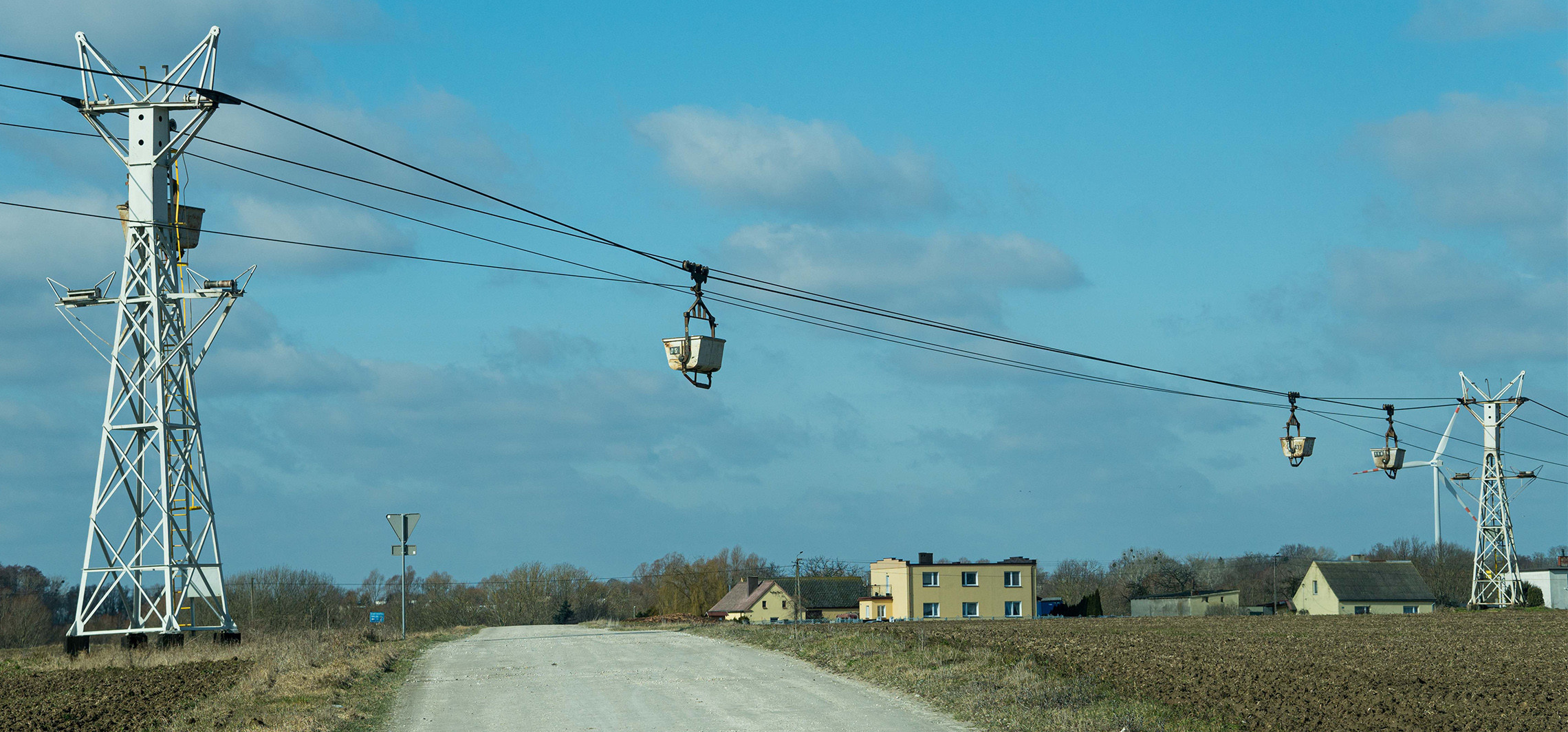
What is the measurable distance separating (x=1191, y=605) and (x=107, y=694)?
248 feet

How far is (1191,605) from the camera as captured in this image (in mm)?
82875

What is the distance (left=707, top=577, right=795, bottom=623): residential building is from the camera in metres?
89.4

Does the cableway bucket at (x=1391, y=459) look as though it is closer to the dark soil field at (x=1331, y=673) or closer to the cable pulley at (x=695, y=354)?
the dark soil field at (x=1331, y=673)

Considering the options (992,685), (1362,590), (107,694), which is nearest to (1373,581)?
→ (1362,590)

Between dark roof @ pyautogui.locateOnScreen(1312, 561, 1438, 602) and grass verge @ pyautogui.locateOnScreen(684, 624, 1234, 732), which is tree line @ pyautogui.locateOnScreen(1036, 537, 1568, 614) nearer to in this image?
dark roof @ pyautogui.locateOnScreen(1312, 561, 1438, 602)

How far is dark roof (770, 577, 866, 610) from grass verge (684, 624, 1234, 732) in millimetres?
67780

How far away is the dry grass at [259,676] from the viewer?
15.0 meters

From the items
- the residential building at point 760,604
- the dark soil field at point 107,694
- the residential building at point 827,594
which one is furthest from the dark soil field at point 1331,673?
the residential building at point 827,594

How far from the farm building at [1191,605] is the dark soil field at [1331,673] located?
1590 inches

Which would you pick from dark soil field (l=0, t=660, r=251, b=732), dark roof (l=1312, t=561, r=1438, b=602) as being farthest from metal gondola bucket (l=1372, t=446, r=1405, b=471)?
dark roof (l=1312, t=561, r=1438, b=602)

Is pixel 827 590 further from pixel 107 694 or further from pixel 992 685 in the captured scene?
pixel 992 685

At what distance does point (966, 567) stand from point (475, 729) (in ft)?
243

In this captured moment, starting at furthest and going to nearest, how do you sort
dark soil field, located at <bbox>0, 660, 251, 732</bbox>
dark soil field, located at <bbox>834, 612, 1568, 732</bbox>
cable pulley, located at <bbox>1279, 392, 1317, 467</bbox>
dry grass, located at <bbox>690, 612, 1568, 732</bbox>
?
1. cable pulley, located at <bbox>1279, 392, 1317, 467</bbox>
2. dark soil field, located at <bbox>0, 660, 251, 732</bbox>
3. dark soil field, located at <bbox>834, 612, 1568, 732</bbox>
4. dry grass, located at <bbox>690, 612, 1568, 732</bbox>

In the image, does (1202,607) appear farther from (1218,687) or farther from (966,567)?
(1218,687)
